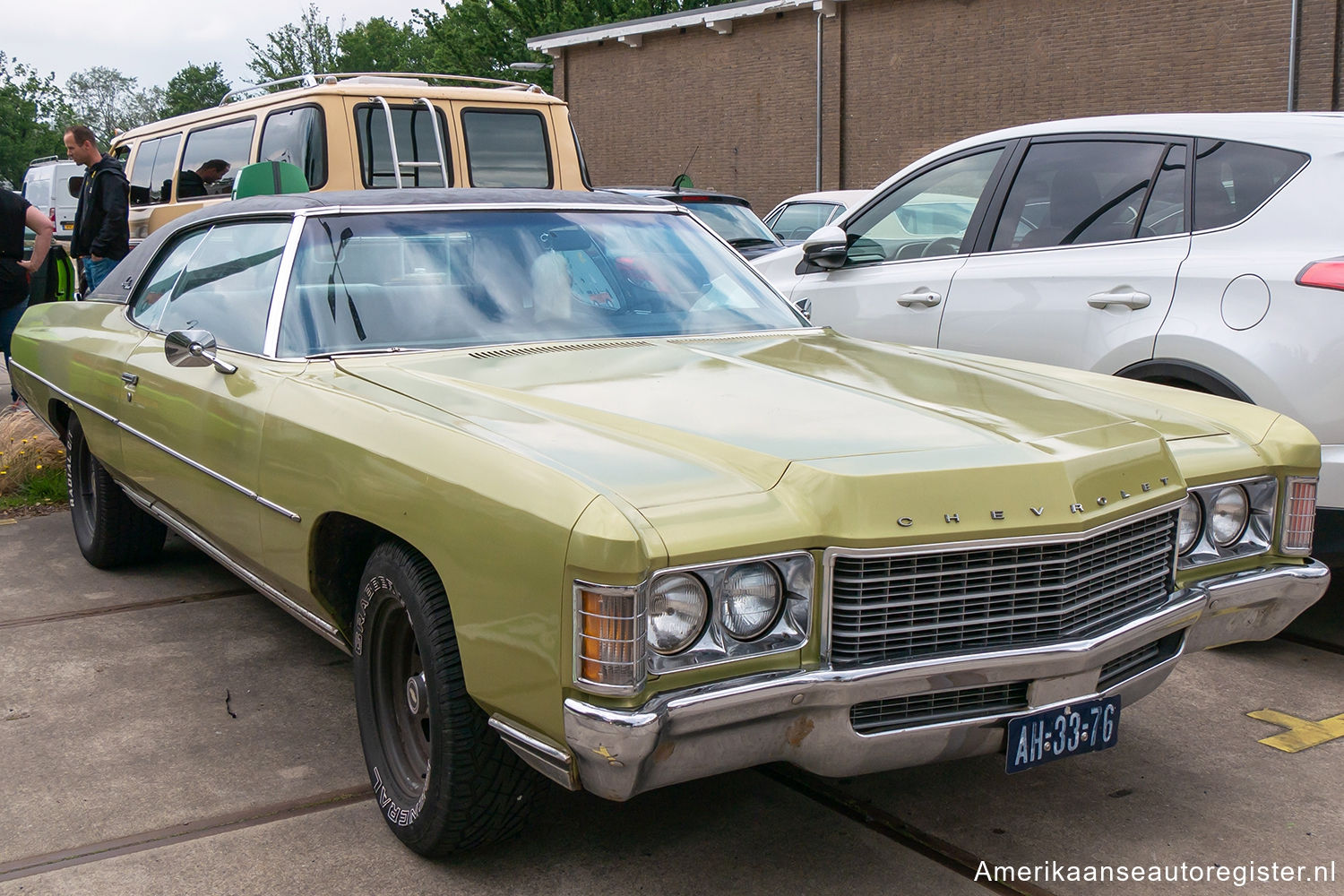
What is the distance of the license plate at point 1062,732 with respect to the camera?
254 centimetres

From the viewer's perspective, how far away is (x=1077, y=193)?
507cm

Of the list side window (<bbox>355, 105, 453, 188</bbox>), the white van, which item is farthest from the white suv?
the white van

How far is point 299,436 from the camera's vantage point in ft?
10.4

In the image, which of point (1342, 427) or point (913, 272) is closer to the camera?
point (1342, 427)

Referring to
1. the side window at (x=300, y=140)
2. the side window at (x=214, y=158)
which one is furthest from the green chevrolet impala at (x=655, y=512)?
the side window at (x=214, y=158)

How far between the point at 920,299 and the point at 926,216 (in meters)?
0.48

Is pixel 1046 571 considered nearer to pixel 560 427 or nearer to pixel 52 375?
pixel 560 427

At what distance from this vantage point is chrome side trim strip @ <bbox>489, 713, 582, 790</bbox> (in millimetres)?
2312

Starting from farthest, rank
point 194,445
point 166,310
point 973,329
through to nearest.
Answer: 1. point 973,329
2. point 166,310
3. point 194,445

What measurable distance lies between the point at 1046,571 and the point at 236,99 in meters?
11.0

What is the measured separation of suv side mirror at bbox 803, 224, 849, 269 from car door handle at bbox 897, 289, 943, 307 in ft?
1.05

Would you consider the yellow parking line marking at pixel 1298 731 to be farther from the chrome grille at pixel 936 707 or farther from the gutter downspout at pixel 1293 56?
the gutter downspout at pixel 1293 56

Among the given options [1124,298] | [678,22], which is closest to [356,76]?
[1124,298]

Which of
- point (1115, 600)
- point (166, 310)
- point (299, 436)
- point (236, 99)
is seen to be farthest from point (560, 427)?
point (236, 99)
